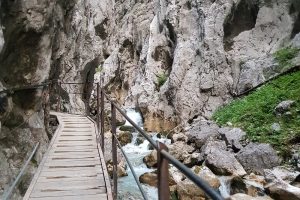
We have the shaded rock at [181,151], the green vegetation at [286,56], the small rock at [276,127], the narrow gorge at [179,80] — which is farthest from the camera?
the green vegetation at [286,56]

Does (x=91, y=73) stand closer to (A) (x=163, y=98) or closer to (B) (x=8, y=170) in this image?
(A) (x=163, y=98)

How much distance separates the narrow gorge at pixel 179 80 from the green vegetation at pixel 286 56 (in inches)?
2.2

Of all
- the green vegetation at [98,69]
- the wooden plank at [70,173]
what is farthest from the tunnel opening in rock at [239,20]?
the wooden plank at [70,173]

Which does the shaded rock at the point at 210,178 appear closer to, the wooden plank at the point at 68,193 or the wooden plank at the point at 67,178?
the wooden plank at the point at 67,178

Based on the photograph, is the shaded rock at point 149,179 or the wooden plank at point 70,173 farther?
the shaded rock at point 149,179

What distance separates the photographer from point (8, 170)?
269 inches

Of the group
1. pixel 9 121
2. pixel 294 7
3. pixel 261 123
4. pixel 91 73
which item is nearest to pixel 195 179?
pixel 9 121

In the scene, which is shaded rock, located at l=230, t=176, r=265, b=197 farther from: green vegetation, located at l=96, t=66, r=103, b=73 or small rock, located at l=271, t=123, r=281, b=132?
green vegetation, located at l=96, t=66, r=103, b=73

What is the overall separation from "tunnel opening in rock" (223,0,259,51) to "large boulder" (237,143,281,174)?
9780 mm

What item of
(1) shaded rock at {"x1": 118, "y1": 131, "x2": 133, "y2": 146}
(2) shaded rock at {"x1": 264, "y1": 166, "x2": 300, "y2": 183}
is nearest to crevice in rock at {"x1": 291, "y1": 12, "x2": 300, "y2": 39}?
(2) shaded rock at {"x1": 264, "y1": 166, "x2": 300, "y2": 183}

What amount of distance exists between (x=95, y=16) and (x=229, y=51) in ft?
53.8

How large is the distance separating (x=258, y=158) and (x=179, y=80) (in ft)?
34.5

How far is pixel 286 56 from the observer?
1700 centimetres

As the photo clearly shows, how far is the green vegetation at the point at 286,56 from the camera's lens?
55.0 ft
